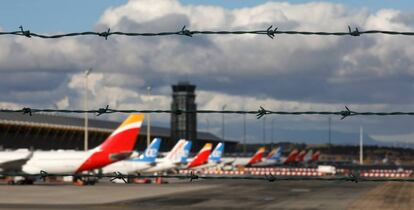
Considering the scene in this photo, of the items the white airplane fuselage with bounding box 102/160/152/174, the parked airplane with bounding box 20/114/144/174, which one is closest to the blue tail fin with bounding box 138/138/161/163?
the white airplane fuselage with bounding box 102/160/152/174

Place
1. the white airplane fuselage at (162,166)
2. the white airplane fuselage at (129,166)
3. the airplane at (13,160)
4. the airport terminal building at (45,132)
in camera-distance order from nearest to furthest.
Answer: the airplane at (13,160)
the white airplane fuselage at (129,166)
the white airplane fuselage at (162,166)
the airport terminal building at (45,132)

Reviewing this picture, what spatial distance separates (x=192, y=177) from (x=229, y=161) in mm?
130118

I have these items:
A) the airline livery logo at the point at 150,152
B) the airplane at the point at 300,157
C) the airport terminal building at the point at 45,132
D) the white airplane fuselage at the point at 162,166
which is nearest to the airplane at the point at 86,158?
the airline livery logo at the point at 150,152

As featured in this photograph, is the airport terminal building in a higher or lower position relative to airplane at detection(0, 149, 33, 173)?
higher

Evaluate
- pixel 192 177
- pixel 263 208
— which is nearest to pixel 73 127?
pixel 263 208

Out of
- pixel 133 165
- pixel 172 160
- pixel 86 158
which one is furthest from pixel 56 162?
pixel 172 160

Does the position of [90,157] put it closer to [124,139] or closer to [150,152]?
[124,139]

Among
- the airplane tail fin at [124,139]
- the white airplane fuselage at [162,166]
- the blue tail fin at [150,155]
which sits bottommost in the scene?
the white airplane fuselage at [162,166]

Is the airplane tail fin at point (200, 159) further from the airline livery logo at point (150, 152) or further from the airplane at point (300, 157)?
the airplane at point (300, 157)

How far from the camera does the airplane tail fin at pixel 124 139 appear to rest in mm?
65812

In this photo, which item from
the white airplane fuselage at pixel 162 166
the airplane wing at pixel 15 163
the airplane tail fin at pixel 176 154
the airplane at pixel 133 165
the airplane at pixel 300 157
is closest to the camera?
the airplane wing at pixel 15 163

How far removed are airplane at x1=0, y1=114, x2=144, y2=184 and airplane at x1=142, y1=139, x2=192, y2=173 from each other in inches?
516

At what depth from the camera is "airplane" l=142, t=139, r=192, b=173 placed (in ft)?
275

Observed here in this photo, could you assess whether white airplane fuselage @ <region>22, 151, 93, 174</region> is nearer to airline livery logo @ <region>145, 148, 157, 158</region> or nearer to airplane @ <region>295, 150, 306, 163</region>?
airline livery logo @ <region>145, 148, 157, 158</region>
